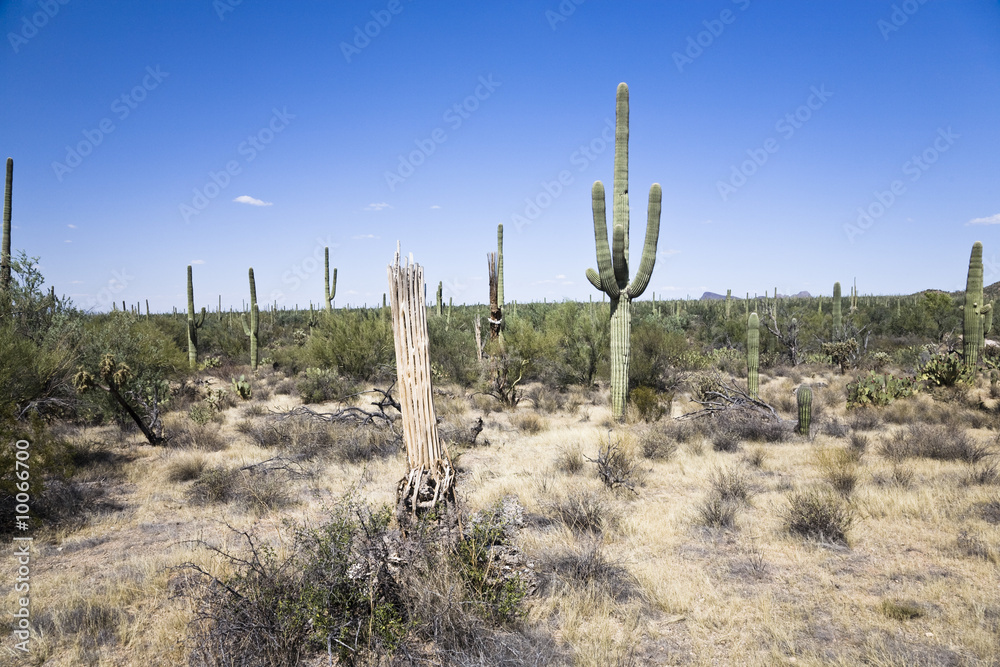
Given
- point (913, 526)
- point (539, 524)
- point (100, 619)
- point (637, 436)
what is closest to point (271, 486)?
point (100, 619)

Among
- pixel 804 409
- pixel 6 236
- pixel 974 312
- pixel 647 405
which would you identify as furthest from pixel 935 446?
pixel 6 236

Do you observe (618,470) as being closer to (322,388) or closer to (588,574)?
(588,574)

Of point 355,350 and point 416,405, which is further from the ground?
point 416,405

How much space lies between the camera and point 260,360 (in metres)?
22.8

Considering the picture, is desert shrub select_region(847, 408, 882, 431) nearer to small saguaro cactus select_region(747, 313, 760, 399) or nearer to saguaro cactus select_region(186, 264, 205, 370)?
small saguaro cactus select_region(747, 313, 760, 399)

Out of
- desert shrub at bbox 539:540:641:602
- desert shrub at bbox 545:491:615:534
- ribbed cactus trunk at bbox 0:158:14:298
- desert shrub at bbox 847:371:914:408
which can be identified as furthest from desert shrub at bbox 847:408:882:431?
ribbed cactus trunk at bbox 0:158:14:298

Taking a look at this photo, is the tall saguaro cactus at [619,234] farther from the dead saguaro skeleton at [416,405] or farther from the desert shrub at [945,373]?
the desert shrub at [945,373]

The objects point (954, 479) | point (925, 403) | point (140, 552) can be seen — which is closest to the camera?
point (140, 552)

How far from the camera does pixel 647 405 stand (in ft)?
39.0

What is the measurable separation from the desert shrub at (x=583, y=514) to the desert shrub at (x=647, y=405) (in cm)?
539

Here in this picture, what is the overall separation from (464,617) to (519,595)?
0.62 meters

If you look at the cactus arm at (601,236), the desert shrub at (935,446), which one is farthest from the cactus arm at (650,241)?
the desert shrub at (935,446)

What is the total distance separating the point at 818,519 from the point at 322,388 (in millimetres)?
12786

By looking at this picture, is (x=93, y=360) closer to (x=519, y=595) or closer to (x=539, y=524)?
(x=539, y=524)
